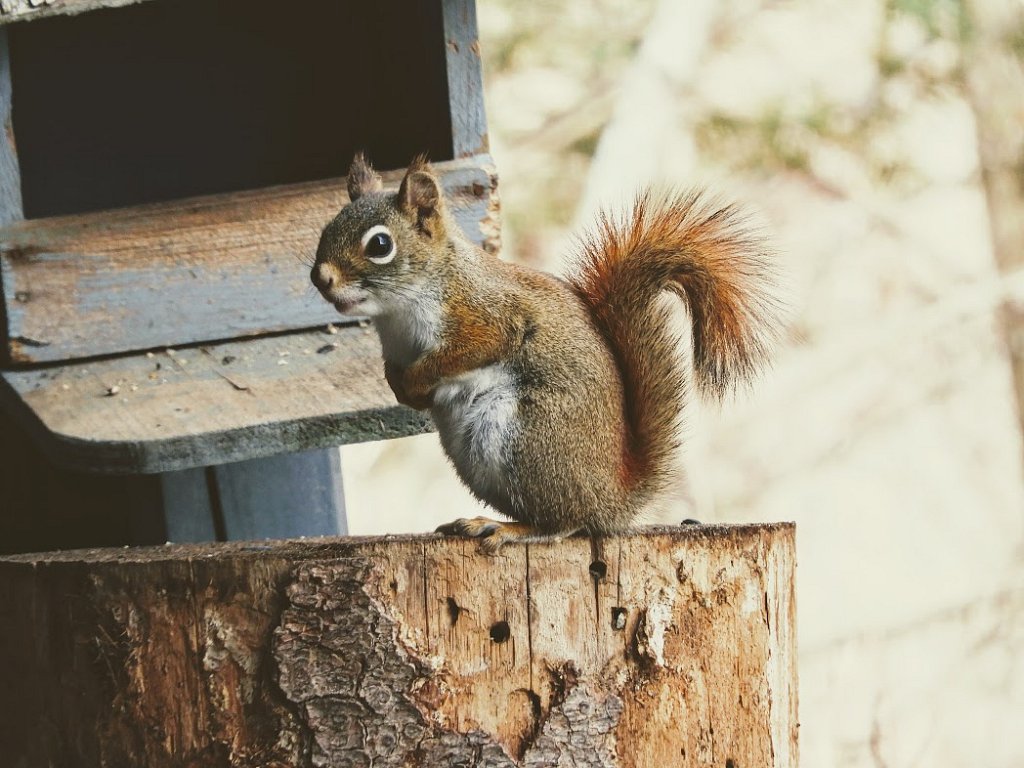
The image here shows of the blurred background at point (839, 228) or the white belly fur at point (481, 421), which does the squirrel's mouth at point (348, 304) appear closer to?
the white belly fur at point (481, 421)

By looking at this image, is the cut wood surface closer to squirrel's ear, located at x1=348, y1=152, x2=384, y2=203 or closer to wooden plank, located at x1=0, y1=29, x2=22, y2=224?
squirrel's ear, located at x1=348, y1=152, x2=384, y2=203

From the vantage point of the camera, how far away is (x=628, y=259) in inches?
69.6

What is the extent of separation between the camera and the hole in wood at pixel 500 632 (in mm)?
1643

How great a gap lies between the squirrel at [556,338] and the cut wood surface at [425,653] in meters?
0.08

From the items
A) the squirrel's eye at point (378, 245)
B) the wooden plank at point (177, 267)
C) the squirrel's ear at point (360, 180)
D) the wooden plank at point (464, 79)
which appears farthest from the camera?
the wooden plank at point (464, 79)

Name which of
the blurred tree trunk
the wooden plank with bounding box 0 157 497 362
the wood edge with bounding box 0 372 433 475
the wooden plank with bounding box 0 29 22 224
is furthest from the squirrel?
the blurred tree trunk

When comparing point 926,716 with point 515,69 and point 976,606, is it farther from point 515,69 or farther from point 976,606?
point 515,69

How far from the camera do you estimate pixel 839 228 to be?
19.9ft

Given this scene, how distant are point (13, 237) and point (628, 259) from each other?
892 mm

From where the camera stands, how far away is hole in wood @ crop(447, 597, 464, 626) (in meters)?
1.63

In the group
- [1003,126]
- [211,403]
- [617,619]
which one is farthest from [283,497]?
[1003,126]

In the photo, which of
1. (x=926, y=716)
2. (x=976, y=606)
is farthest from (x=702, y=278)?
(x=976, y=606)

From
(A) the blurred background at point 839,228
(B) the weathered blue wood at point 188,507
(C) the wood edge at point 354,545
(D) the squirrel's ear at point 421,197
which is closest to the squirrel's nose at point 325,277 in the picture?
(D) the squirrel's ear at point 421,197

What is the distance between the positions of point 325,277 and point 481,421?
247mm
